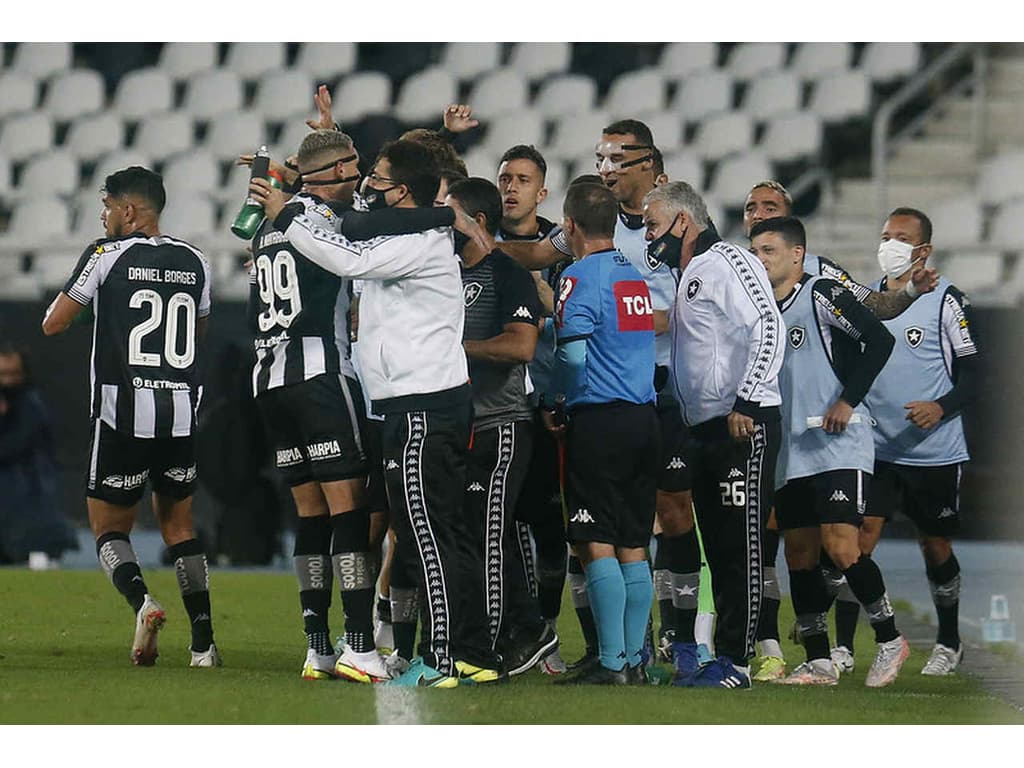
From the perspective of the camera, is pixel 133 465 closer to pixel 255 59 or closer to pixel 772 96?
pixel 255 59

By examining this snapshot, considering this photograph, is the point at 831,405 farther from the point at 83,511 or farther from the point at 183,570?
the point at 83,511

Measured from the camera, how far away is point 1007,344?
35.3 feet

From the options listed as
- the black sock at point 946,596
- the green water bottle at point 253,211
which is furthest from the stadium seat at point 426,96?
the green water bottle at point 253,211

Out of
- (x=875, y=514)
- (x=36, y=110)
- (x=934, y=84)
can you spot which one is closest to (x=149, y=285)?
(x=875, y=514)

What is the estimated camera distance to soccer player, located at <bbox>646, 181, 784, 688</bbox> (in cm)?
541

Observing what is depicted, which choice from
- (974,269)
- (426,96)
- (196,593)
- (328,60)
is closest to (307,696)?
(196,593)

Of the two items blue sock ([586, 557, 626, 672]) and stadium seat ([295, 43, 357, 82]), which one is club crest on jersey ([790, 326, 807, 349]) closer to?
Answer: blue sock ([586, 557, 626, 672])

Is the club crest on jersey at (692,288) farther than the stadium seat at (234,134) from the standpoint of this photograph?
No

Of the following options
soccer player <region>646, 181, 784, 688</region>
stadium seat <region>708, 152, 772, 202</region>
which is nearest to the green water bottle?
soccer player <region>646, 181, 784, 688</region>

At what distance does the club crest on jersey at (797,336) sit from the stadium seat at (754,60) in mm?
7770

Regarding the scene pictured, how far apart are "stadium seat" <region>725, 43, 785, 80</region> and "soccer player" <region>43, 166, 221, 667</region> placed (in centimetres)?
814

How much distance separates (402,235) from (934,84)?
9.24 metres

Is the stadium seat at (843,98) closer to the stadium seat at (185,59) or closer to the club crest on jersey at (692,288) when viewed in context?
the stadium seat at (185,59)

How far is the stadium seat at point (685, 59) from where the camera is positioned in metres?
13.2
